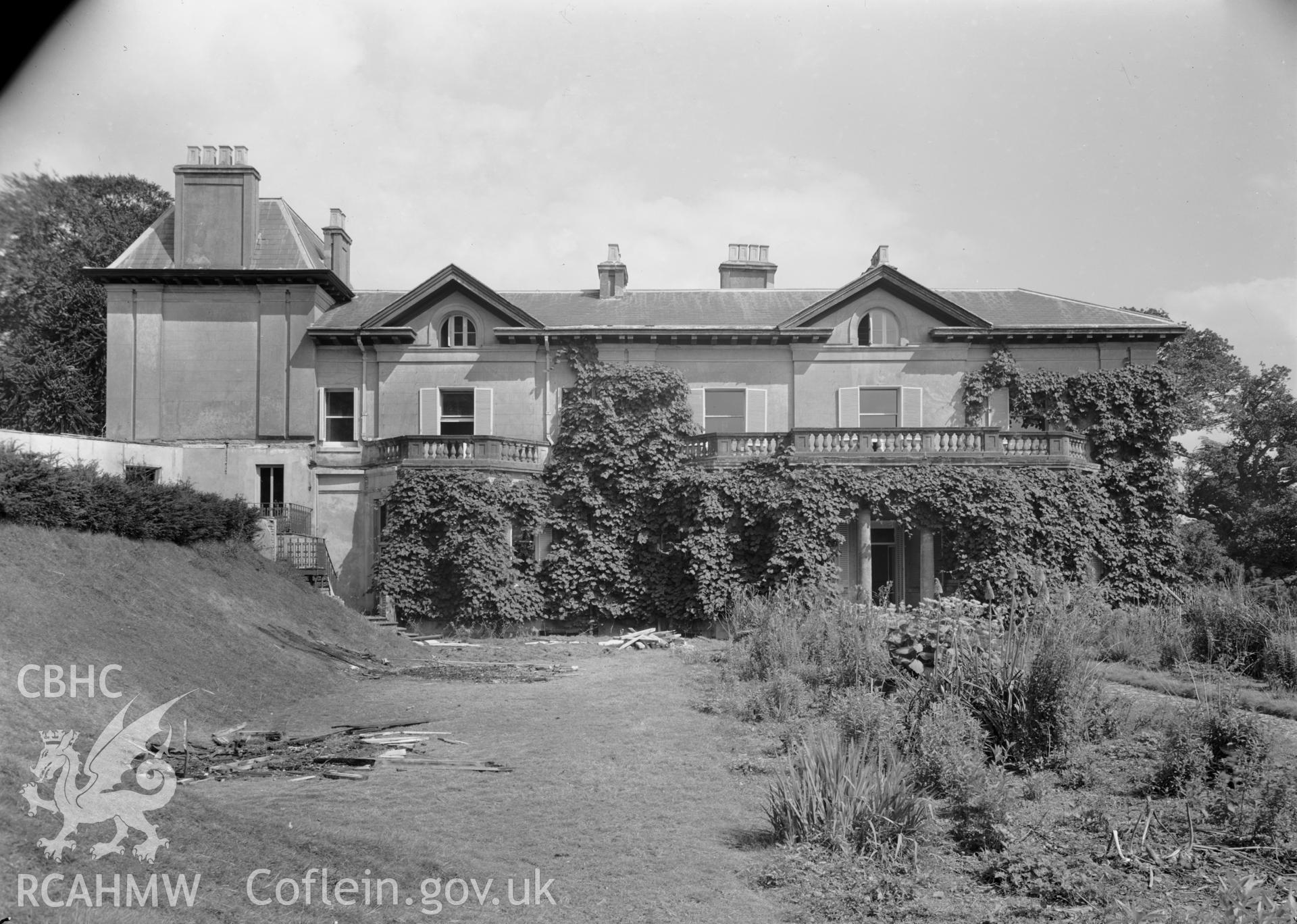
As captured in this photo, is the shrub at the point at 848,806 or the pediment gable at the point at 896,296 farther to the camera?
the pediment gable at the point at 896,296

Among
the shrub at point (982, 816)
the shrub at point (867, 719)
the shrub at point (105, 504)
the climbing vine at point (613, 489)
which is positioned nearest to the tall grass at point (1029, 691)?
the shrub at point (867, 719)

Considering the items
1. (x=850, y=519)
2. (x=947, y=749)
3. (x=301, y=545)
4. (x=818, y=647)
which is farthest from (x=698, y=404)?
(x=947, y=749)

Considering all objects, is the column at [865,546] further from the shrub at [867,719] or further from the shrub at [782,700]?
the shrub at [867,719]

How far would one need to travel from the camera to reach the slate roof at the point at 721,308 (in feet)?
91.4

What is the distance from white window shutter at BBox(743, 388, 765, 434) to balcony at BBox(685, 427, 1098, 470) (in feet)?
5.95

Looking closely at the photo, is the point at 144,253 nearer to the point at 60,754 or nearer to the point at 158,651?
the point at 158,651

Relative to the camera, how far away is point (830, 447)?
2500 cm

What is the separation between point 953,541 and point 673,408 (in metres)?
7.80

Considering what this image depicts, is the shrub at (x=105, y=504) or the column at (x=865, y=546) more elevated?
the shrub at (x=105, y=504)

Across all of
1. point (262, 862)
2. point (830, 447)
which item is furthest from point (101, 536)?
point (830, 447)

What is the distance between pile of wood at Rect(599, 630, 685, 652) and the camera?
23562 mm

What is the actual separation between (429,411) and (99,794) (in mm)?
21517

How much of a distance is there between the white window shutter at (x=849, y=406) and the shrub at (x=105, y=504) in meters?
15.4

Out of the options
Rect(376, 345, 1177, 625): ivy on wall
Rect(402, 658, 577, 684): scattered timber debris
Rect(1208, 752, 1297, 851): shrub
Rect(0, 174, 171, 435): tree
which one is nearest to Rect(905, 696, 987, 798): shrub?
Rect(1208, 752, 1297, 851): shrub
